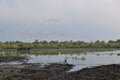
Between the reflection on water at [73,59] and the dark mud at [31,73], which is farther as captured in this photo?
the reflection on water at [73,59]

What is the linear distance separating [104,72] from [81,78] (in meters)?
4.07

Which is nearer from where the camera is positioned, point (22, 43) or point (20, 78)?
point (20, 78)

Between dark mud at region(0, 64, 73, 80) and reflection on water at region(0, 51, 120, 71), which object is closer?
dark mud at region(0, 64, 73, 80)

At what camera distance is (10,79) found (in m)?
25.3

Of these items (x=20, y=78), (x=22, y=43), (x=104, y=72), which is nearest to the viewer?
(x=20, y=78)

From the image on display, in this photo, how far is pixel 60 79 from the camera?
24781 millimetres

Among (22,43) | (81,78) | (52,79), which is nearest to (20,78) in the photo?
(52,79)

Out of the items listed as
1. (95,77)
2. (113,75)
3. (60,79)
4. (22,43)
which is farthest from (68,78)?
(22,43)

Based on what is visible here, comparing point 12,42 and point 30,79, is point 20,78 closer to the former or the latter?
point 30,79

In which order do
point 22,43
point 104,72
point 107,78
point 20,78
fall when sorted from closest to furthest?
point 107,78 < point 20,78 < point 104,72 < point 22,43

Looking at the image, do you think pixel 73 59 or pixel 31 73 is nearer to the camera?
pixel 31 73

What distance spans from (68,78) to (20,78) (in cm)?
432

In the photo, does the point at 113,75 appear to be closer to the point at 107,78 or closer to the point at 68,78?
the point at 107,78

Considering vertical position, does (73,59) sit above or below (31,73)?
above
